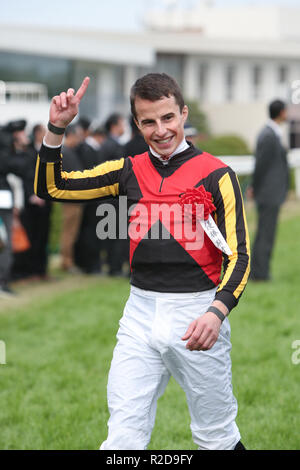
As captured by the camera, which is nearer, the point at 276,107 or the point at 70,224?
the point at 276,107

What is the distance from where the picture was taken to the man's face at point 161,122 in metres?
3.10

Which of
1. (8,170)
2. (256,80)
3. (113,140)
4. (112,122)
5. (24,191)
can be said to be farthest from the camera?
(256,80)

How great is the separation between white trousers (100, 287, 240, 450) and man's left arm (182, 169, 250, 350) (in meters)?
0.19

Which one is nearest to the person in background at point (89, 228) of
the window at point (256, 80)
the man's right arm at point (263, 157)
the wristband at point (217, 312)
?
the man's right arm at point (263, 157)

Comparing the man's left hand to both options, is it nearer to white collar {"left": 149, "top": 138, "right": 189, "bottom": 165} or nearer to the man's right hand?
white collar {"left": 149, "top": 138, "right": 189, "bottom": 165}

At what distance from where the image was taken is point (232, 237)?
3062mm

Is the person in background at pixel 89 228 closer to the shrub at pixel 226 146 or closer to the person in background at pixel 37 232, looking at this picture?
the person in background at pixel 37 232

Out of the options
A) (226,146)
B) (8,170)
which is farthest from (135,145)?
(226,146)

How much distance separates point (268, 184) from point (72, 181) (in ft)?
20.2

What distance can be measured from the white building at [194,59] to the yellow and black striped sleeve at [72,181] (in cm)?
2128

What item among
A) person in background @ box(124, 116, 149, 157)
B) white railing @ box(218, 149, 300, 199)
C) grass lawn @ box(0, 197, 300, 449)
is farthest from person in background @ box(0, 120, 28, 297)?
white railing @ box(218, 149, 300, 199)

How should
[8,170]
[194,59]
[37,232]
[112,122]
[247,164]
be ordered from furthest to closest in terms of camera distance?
1. [194,59]
2. [247,164]
3. [112,122]
4. [37,232]
5. [8,170]

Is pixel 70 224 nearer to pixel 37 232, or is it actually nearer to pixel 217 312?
pixel 37 232

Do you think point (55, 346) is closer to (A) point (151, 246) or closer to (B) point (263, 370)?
(B) point (263, 370)
